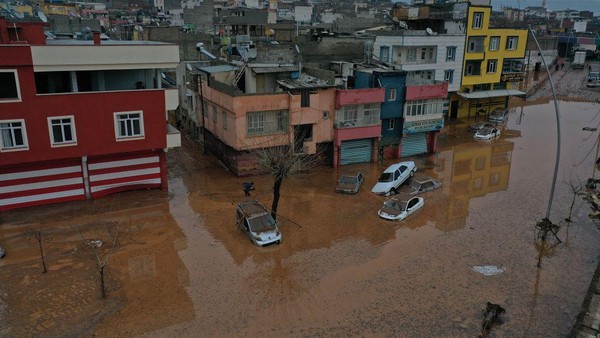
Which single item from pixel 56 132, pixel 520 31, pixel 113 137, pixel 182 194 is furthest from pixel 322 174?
pixel 520 31

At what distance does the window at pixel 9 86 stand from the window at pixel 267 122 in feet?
43.6

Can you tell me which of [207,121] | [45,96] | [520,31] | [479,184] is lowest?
[479,184]

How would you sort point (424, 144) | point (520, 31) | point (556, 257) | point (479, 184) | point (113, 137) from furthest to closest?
1. point (520, 31)
2. point (424, 144)
3. point (479, 184)
4. point (113, 137)
5. point (556, 257)

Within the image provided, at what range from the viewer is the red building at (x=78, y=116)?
946 inches

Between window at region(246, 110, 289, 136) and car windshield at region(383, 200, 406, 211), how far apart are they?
9463mm

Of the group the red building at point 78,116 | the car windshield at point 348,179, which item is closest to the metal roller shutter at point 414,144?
the car windshield at point 348,179

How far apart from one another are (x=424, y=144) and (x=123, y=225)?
25.8 metres

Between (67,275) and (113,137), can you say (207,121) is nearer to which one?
(113,137)

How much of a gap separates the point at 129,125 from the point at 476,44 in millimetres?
40179

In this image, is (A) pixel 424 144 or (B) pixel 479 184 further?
(A) pixel 424 144

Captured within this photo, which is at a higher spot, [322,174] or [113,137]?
[113,137]

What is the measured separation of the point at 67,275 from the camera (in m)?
19.6

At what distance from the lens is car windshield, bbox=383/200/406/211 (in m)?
26.6

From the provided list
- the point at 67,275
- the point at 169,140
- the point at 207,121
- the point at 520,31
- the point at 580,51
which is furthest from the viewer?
the point at 580,51
